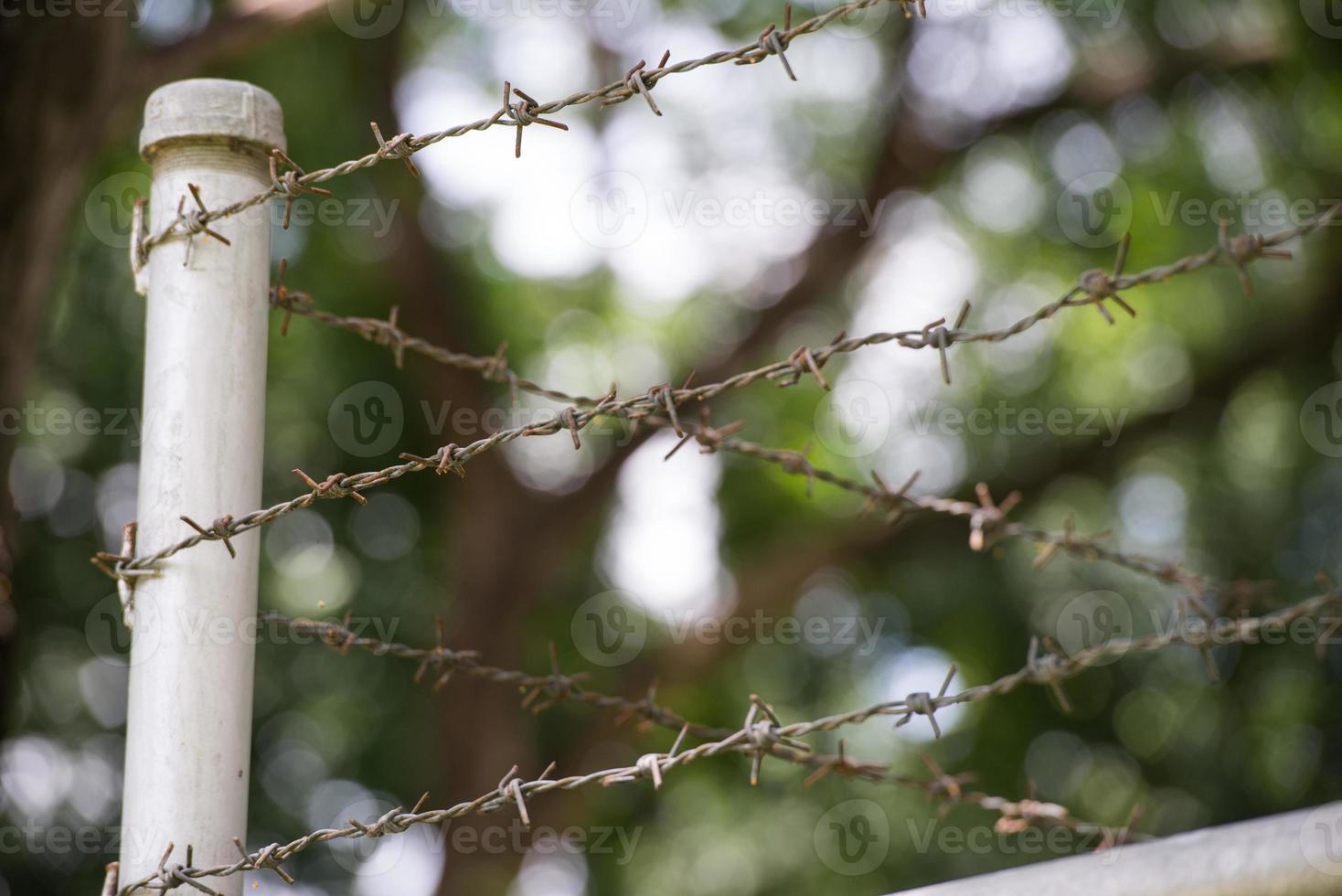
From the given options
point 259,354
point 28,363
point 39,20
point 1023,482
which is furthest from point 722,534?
point 259,354

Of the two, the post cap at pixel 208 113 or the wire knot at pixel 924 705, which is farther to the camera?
the post cap at pixel 208 113

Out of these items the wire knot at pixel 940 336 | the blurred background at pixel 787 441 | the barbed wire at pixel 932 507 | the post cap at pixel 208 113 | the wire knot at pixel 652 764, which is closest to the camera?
the wire knot at pixel 652 764

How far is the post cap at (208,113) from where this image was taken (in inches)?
57.4

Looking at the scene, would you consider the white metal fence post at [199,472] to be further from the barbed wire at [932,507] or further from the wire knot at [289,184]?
the barbed wire at [932,507]

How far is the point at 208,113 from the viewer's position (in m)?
1.46

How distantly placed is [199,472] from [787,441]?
17.6 feet

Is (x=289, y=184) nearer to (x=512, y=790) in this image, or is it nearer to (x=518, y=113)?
(x=518, y=113)

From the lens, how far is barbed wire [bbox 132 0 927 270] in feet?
4.12

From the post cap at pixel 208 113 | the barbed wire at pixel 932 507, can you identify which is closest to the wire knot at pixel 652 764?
the barbed wire at pixel 932 507

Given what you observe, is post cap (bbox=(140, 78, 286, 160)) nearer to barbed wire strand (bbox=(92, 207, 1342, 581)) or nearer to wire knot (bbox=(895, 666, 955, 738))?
barbed wire strand (bbox=(92, 207, 1342, 581))

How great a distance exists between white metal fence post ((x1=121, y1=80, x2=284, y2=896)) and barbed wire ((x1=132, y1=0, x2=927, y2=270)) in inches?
0.8

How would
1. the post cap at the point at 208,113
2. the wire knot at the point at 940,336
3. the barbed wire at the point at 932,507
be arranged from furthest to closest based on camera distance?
1. the barbed wire at the point at 932,507
2. the post cap at the point at 208,113
3. the wire knot at the point at 940,336

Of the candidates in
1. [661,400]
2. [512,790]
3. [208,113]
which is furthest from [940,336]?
[208,113]

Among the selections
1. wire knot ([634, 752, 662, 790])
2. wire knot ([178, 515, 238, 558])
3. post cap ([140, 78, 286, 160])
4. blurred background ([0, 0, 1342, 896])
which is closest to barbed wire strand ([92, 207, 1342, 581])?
wire knot ([178, 515, 238, 558])
